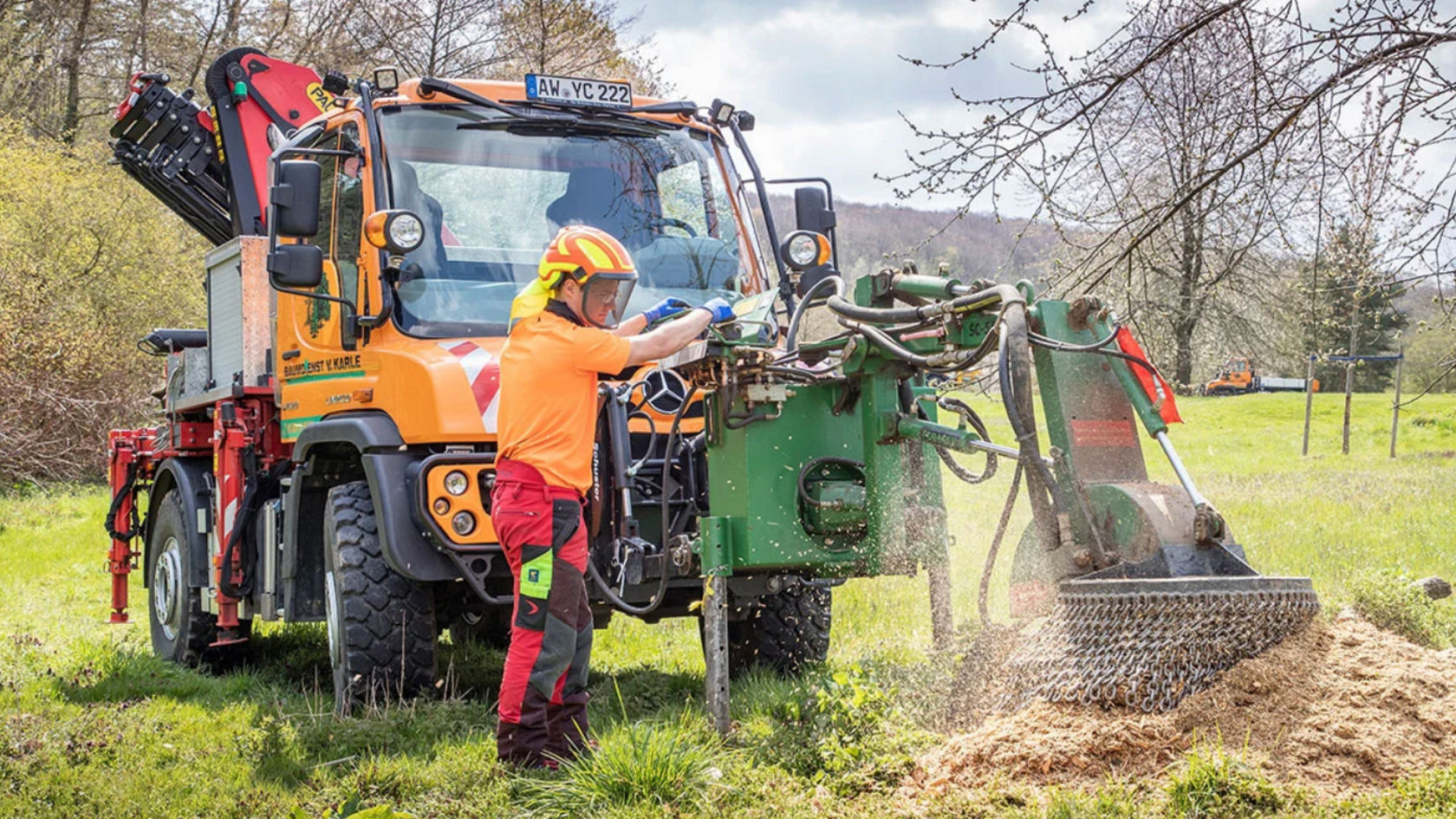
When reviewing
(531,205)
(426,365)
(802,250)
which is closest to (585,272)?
(426,365)

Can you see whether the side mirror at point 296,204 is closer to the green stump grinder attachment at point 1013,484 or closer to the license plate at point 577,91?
the license plate at point 577,91

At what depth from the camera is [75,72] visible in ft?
83.8

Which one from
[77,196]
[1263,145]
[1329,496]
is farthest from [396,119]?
[77,196]

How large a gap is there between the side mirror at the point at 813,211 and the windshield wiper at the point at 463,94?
139cm

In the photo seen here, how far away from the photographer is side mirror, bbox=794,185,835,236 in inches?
293

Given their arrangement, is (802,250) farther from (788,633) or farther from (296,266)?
(296,266)

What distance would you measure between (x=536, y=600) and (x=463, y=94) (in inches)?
106

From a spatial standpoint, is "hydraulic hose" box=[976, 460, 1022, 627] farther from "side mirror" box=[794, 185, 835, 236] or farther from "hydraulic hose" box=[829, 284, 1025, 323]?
"side mirror" box=[794, 185, 835, 236]

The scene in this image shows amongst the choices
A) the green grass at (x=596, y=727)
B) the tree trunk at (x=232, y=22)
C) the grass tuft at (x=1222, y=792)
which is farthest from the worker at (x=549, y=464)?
the tree trunk at (x=232, y=22)

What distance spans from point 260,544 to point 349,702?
1.69 m

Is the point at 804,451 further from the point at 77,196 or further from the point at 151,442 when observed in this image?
the point at 77,196

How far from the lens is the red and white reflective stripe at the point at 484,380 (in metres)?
6.10

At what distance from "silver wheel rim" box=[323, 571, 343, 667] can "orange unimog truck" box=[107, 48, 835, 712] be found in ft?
0.08

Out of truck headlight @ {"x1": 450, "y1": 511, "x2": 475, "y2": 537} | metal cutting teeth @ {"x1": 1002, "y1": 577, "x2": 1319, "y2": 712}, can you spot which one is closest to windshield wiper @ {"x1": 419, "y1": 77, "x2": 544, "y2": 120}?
truck headlight @ {"x1": 450, "y1": 511, "x2": 475, "y2": 537}
